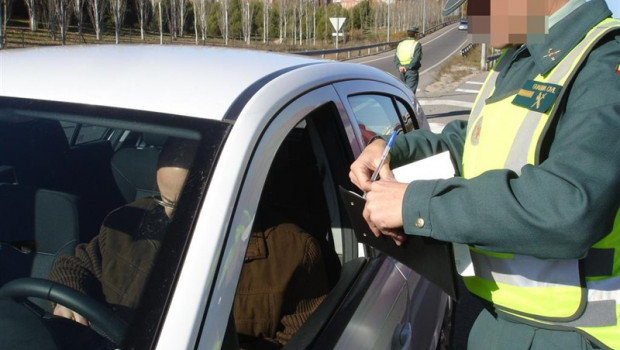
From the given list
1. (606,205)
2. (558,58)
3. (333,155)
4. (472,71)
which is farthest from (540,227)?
(472,71)

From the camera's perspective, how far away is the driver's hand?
1413 mm

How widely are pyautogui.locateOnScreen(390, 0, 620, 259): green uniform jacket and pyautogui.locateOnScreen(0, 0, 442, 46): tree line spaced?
30.3 metres

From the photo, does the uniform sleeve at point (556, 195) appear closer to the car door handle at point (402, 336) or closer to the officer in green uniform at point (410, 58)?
the car door handle at point (402, 336)

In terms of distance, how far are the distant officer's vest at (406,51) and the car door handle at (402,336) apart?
10410 mm

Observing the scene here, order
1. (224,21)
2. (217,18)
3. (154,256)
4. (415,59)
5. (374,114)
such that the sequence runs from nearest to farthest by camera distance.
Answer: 1. (154,256)
2. (374,114)
3. (415,59)
4. (224,21)
5. (217,18)

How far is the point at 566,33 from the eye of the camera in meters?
1.41

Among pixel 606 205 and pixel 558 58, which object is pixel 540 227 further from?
pixel 558 58

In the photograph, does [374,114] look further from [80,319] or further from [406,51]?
[406,51]

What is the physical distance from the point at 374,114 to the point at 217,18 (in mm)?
54039

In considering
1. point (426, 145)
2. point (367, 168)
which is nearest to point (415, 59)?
point (426, 145)

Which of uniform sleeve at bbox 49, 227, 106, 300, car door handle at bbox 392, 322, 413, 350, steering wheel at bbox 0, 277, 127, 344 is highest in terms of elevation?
uniform sleeve at bbox 49, 227, 106, 300

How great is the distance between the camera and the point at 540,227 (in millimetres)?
1177

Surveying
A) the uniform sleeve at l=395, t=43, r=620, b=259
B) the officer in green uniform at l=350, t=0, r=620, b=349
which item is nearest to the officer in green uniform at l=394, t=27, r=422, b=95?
the officer in green uniform at l=350, t=0, r=620, b=349

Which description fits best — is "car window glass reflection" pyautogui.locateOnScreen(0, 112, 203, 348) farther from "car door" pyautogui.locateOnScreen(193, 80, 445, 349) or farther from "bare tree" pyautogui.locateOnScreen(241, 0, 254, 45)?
"bare tree" pyautogui.locateOnScreen(241, 0, 254, 45)
